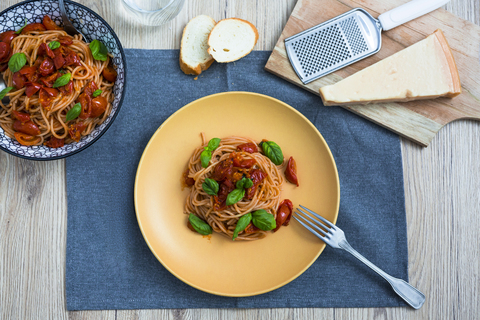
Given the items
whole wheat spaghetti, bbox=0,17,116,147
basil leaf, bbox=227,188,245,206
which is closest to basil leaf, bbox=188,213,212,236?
basil leaf, bbox=227,188,245,206

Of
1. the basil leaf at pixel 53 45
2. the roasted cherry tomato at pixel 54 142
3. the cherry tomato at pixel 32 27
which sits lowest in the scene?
the roasted cherry tomato at pixel 54 142

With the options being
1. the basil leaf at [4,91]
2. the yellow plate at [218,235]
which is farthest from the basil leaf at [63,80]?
the yellow plate at [218,235]

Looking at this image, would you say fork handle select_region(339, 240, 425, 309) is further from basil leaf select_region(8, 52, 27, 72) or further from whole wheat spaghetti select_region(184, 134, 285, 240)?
basil leaf select_region(8, 52, 27, 72)

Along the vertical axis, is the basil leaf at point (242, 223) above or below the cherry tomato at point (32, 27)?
below

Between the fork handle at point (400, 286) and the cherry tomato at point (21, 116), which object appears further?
the fork handle at point (400, 286)

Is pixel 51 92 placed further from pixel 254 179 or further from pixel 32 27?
pixel 254 179

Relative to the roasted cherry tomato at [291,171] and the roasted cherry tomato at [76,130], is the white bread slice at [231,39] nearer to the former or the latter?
the roasted cherry tomato at [291,171]

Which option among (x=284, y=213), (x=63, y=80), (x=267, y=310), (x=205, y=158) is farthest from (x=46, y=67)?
(x=267, y=310)
